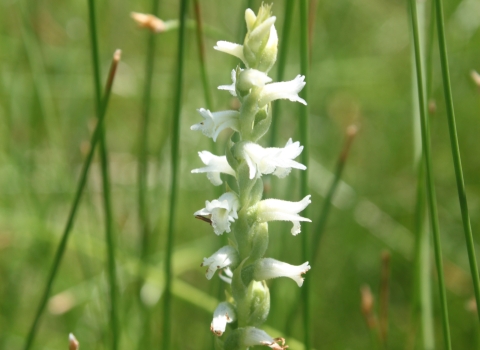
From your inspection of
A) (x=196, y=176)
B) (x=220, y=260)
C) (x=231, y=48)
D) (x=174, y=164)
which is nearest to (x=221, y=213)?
(x=220, y=260)

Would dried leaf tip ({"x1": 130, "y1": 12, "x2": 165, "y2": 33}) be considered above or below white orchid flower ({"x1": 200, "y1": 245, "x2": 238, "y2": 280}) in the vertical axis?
above

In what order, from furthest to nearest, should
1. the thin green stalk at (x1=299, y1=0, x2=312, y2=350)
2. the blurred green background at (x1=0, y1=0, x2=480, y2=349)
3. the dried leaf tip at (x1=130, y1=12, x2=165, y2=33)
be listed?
the blurred green background at (x1=0, y1=0, x2=480, y2=349)
the dried leaf tip at (x1=130, y1=12, x2=165, y2=33)
the thin green stalk at (x1=299, y1=0, x2=312, y2=350)

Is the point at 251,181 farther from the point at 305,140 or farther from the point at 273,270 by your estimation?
the point at 305,140

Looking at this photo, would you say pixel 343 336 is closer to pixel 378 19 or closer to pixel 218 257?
pixel 218 257

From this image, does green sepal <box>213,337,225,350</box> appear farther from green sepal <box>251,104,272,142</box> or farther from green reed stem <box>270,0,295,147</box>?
green reed stem <box>270,0,295,147</box>

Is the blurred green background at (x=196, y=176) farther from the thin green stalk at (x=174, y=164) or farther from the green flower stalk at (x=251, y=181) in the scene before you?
the green flower stalk at (x=251, y=181)

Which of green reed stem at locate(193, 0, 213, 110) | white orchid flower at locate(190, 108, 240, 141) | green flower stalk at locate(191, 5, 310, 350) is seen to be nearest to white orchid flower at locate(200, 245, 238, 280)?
green flower stalk at locate(191, 5, 310, 350)

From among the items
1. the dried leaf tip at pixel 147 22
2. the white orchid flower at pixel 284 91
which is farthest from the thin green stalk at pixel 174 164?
the white orchid flower at pixel 284 91
